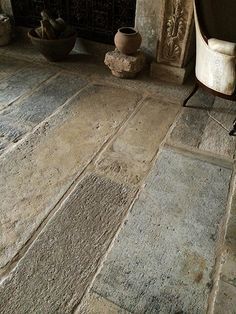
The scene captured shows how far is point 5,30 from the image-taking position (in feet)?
11.2

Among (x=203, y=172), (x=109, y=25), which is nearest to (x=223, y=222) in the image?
(x=203, y=172)

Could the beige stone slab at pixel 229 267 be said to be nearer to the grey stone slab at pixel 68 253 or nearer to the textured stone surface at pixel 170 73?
the grey stone slab at pixel 68 253

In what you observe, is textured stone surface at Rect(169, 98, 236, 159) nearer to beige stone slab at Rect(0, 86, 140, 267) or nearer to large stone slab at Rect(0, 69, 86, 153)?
beige stone slab at Rect(0, 86, 140, 267)

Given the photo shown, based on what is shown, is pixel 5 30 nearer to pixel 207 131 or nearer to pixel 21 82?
pixel 21 82

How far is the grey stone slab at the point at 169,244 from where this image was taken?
1.34 meters

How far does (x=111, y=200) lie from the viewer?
1.78 meters

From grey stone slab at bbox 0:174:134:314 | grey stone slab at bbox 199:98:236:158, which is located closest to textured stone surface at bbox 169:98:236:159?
grey stone slab at bbox 199:98:236:158

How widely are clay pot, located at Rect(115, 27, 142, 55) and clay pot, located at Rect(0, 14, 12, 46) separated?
138cm

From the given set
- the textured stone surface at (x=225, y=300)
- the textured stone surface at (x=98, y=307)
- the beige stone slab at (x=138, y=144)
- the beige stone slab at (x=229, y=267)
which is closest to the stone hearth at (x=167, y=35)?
the beige stone slab at (x=138, y=144)

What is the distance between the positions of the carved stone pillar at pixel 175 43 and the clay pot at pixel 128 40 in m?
0.22

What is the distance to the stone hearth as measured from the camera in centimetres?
262

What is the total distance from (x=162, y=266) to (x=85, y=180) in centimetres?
72

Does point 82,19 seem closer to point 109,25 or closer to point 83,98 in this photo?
point 109,25

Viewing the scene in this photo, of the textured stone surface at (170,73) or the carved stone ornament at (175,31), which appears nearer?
the carved stone ornament at (175,31)
